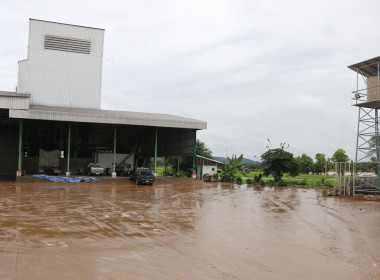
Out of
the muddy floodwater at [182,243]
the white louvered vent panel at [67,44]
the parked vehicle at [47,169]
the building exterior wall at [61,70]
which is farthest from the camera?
the white louvered vent panel at [67,44]

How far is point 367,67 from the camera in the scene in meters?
23.7

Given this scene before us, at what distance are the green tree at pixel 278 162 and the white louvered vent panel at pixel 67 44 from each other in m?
24.2

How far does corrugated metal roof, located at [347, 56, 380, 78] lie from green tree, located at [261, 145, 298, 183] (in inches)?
423

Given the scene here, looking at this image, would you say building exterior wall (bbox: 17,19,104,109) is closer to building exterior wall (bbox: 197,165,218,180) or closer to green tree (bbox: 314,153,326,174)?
building exterior wall (bbox: 197,165,218,180)

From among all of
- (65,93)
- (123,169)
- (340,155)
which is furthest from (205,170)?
(340,155)

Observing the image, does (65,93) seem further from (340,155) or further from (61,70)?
(340,155)

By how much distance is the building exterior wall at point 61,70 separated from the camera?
116 ft

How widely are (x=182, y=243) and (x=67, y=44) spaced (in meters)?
34.4

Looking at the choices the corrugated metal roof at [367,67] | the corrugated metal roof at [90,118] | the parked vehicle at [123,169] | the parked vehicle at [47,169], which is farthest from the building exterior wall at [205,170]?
the corrugated metal roof at [367,67]

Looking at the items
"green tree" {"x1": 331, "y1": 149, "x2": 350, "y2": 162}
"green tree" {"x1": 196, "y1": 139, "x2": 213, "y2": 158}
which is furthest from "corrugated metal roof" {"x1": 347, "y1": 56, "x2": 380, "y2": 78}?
"green tree" {"x1": 331, "y1": 149, "x2": 350, "y2": 162}

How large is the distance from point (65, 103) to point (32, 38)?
801 centimetres

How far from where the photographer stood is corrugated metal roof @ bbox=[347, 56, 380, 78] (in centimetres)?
2247

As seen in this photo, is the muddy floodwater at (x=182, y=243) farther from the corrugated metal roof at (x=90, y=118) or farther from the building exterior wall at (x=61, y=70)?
the building exterior wall at (x=61, y=70)

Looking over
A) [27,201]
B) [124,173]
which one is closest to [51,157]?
[124,173]
